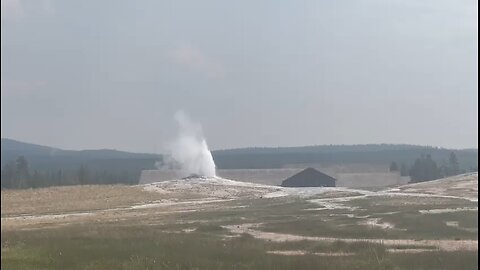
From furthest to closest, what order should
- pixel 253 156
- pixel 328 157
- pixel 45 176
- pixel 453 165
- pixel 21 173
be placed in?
pixel 328 157 → pixel 253 156 → pixel 453 165 → pixel 45 176 → pixel 21 173

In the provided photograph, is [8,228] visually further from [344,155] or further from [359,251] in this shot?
[344,155]

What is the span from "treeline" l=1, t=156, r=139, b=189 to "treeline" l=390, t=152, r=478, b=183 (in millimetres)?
96216

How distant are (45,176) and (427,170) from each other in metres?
103

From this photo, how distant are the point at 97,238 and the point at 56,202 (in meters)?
5.35

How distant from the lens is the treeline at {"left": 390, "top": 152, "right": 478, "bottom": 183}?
106 m

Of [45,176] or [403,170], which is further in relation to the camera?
[403,170]

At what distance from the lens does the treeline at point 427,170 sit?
106500 millimetres

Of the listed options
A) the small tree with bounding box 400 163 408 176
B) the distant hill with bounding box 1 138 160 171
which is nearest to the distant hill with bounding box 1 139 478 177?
the distant hill with bounding box 1 138 160 171

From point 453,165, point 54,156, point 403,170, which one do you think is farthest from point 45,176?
point 453,165

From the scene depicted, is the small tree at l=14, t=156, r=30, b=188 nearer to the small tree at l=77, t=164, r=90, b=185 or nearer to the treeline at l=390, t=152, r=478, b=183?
the small tree at l=77, t=164, r=90, b=185

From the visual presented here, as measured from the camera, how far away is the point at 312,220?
35906 millimetres

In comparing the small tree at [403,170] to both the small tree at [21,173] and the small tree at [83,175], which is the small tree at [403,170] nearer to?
the small tree at [83,175]

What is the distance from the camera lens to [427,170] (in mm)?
108062

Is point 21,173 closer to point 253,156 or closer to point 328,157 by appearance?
point 253,156
